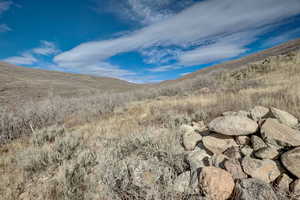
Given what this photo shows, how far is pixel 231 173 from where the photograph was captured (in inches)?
61.8

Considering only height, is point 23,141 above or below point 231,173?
below

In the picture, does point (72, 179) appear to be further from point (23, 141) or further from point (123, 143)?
point (23, 141)

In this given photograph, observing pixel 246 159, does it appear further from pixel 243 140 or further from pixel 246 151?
pixel 243 140

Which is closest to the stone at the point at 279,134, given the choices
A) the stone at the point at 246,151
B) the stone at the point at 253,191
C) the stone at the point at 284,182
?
the stone at the point at 246,151

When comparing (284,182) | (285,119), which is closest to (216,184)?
(284,182)

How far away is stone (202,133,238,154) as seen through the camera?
210cm

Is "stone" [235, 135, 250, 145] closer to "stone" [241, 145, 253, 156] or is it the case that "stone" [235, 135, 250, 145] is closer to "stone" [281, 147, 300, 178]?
"stone" [241, 145, 253, 156]

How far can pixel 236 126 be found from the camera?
2.12 metres

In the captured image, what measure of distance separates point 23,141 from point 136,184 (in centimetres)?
372

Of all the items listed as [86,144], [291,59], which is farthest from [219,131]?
[291,59]

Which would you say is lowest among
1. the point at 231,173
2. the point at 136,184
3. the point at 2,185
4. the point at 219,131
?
the point at 2,185

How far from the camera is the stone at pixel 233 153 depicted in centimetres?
186

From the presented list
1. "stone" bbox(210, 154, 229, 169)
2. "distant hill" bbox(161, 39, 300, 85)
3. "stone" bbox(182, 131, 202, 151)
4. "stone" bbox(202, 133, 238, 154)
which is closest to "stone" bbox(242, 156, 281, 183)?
"stone" bbox(210, 154, 229, 169)

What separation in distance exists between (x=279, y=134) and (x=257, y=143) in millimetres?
283
